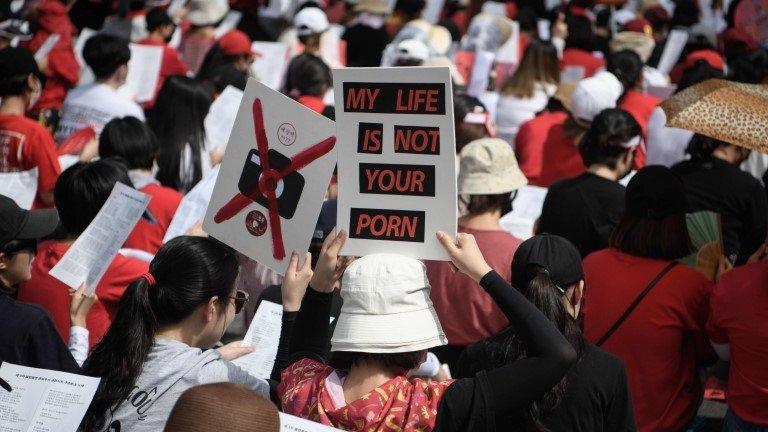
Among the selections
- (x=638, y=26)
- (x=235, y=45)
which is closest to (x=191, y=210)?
(x=235, y=45)

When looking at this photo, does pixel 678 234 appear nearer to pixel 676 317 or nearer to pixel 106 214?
pixel 676 317

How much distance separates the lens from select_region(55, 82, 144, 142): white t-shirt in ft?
24.5

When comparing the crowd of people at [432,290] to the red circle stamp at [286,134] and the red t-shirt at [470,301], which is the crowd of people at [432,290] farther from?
the red circle stamp at [286,134]

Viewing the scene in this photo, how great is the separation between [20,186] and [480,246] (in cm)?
260

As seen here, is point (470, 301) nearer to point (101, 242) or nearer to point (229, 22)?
point (101, 242)

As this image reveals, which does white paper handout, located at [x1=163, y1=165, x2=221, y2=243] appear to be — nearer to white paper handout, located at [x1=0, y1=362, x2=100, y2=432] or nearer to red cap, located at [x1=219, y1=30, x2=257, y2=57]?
white paper handout, located at [x1=0, y1=362, x2=100, y2=432]

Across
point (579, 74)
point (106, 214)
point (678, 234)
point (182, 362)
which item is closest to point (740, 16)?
point (579, 74)

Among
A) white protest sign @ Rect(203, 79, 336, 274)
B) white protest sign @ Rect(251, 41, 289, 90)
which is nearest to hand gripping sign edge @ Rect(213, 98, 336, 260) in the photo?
white protest sign @ Rect(203, 79, 336, 274)

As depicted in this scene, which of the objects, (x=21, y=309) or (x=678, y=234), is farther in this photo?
(x=678, y=234)

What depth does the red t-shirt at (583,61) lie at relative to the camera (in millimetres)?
10070

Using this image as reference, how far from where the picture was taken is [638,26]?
12781mm

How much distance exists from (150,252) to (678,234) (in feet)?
8.22

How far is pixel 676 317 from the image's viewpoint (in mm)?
4223

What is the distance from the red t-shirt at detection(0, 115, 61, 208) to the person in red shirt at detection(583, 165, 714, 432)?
10.5 ft
